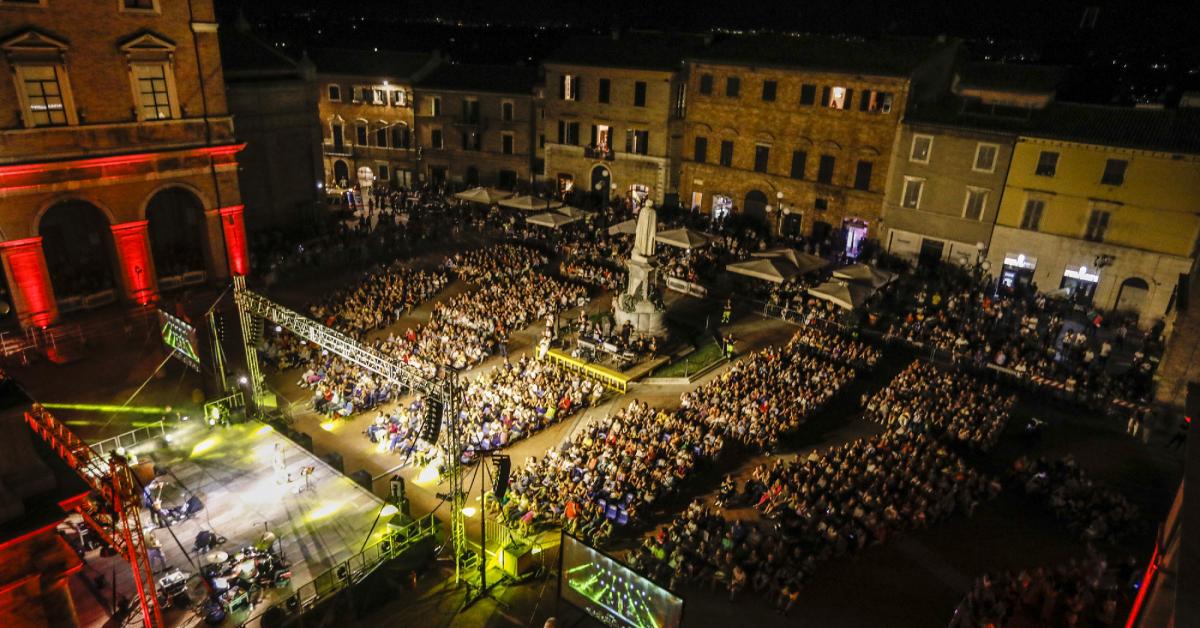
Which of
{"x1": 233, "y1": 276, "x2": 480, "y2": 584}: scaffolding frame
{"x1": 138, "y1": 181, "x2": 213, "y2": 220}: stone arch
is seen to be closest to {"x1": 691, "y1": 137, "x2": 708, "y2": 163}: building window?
{"x1": 138, "y1": 181, "x2": 213, "y2": 220}: stone arch

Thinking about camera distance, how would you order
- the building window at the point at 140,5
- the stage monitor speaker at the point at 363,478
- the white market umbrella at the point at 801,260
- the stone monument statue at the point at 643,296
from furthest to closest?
the white market umbrella at the point at 801,260 < the stone monument statue at the point at 643,296 < the building window at the point at 140,5 < the stage monitor speaker at the point at 363,478

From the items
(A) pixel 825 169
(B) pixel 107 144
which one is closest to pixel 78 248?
(B) pixel 107 144

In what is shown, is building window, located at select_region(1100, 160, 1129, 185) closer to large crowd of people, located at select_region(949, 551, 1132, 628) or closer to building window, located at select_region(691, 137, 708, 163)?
building window, located at select_region(691, 137, 708, 163)

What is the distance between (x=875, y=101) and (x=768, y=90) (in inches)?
242

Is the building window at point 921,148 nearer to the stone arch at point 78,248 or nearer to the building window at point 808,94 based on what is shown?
the building window at point 808,94

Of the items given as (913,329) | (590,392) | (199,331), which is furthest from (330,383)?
(913,329)

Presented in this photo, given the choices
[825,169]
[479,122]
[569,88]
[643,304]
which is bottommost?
[643,304]

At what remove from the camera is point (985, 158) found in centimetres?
3409

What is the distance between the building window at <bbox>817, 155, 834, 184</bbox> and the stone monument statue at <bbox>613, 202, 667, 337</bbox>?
1645 cm

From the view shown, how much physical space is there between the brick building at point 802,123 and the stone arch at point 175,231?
90.8 feet

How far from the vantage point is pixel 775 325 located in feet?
97.7

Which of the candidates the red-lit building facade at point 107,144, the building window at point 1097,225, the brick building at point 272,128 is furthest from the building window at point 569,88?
the building window at point 1097,225

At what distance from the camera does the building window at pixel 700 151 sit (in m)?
43.7

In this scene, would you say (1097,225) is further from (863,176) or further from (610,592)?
(610,592)
